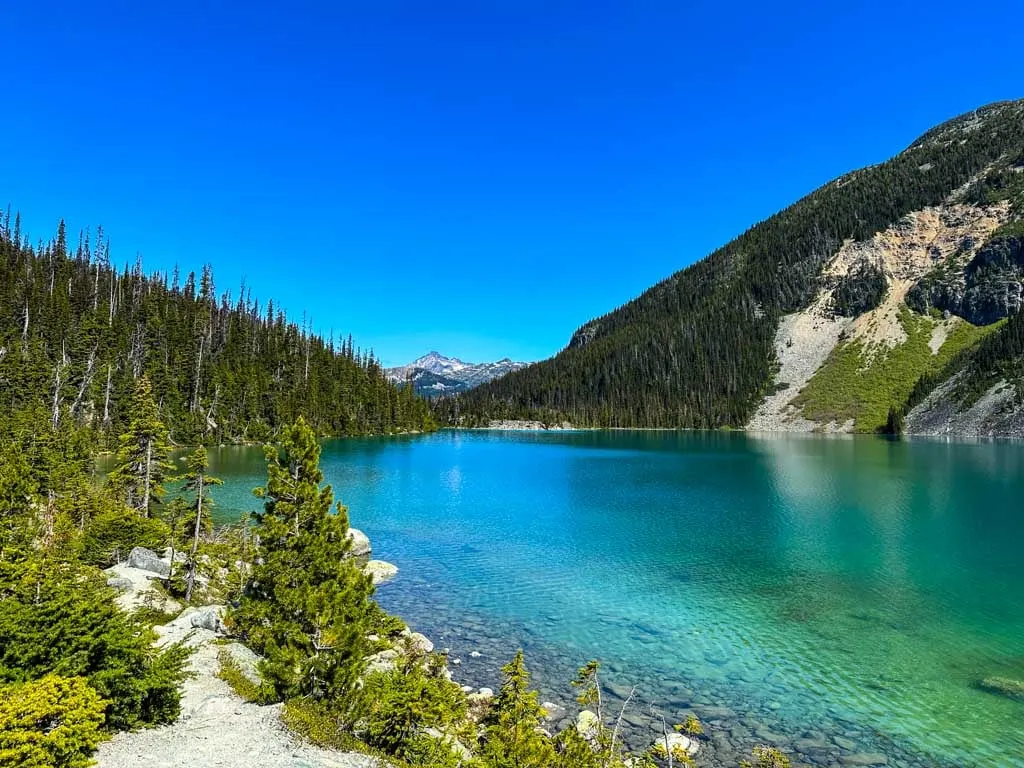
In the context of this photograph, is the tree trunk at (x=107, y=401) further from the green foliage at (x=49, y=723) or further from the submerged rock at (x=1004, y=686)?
the submerged rock at (x=1004, y=686)

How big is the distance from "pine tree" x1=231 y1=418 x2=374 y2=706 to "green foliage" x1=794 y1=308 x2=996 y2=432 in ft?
618

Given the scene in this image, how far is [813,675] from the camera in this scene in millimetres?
19406

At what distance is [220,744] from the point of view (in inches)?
438

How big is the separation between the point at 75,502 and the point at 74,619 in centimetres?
2434

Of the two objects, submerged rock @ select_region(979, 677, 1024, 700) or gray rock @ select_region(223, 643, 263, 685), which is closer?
gray rock @ select_region(223, 643, 263, 685)

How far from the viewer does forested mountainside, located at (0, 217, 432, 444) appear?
91.2 metres

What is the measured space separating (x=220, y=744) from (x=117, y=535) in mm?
18627

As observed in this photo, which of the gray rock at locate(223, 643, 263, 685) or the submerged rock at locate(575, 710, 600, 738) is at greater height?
the gray rock at locate(223, 643, 263, 685)

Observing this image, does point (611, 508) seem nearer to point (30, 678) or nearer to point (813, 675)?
point (813, 675)

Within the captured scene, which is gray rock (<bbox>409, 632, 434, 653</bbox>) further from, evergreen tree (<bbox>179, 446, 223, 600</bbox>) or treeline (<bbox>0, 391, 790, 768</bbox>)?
evergreen tree (<bbox>179, 446, 223, 600</bbox>)

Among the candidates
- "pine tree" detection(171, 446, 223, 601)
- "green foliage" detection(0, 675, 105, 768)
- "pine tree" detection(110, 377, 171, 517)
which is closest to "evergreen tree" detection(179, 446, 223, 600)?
"pine tree" detection(171, 446, 223, 601)

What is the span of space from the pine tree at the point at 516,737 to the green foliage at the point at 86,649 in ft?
22.2

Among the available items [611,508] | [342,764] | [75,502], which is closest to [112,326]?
[75,502]

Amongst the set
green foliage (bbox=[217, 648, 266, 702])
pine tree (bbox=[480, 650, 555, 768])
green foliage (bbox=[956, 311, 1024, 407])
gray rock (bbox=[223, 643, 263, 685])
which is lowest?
gray rock (bbox=[223, 643, 263, 685])
